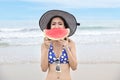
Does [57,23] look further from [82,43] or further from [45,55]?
[82,43]

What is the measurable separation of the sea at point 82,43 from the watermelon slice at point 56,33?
347 centimetres

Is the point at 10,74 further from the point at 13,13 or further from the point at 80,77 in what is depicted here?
the point at 13,13

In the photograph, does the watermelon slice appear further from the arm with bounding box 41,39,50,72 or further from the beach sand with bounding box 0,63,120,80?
the beach sand with bounding box 0,63,120,80

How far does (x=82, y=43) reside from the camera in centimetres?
882

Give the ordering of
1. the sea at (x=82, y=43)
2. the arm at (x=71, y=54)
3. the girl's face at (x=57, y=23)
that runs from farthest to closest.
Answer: the sea at (x=82, y=43) → the girl's face at (x=57, y=23) → the arm at (x=71, y=54)

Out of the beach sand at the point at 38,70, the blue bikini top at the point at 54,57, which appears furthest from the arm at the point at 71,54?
the beach sand at the point at 38,70

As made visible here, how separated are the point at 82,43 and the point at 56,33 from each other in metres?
5.34

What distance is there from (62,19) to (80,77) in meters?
2.50

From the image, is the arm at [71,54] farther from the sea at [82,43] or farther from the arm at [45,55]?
A: the sea at [82,43]

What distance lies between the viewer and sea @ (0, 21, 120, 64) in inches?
288

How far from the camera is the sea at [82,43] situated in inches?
288

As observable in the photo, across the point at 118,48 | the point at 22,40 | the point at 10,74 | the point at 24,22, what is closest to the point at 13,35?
the point at 22,40

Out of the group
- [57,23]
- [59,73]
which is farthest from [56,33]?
[59,73]

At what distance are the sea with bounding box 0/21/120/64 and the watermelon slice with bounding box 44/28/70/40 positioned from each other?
137 inches
